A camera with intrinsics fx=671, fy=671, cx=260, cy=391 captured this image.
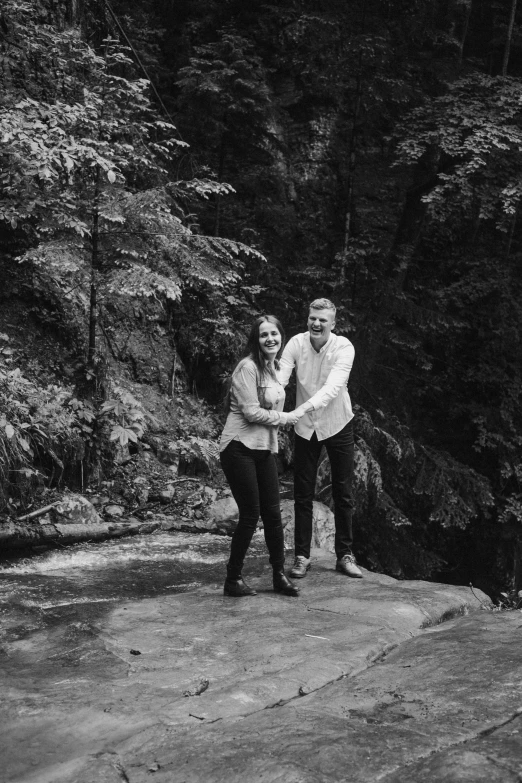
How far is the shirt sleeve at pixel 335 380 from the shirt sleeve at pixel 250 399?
0.50 m

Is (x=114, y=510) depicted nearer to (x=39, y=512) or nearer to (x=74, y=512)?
(x=74, y=512)

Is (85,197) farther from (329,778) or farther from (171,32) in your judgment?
(171,32)

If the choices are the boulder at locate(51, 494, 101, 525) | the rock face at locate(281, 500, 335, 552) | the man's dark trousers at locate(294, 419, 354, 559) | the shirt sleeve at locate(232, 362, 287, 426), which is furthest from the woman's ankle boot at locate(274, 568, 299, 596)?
the boulder at locate(51, 494, 101, 525)

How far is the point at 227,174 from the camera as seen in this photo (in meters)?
13.4

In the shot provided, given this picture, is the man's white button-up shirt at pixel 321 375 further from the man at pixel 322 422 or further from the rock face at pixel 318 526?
the rock face at pixel 318 526

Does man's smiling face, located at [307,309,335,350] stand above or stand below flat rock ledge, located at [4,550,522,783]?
above

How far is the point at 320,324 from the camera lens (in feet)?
17.4

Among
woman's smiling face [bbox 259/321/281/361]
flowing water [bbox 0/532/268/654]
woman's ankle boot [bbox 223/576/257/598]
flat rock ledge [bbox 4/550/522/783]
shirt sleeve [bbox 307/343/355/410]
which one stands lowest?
flowing water [bbox 0/532/268/654]

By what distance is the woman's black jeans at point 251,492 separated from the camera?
4684 mm

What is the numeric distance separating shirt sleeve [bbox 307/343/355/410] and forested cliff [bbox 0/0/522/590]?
2.73 meters

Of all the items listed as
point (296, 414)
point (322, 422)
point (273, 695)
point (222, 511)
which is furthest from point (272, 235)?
point (273, 695)

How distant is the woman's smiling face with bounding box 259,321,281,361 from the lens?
4660mm

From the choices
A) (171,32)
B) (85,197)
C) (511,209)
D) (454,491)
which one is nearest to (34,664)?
(85,197)

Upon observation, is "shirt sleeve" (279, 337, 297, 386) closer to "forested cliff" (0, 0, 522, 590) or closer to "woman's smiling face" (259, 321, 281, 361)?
"woman's smiling face" (259, 321, 281, 361)
